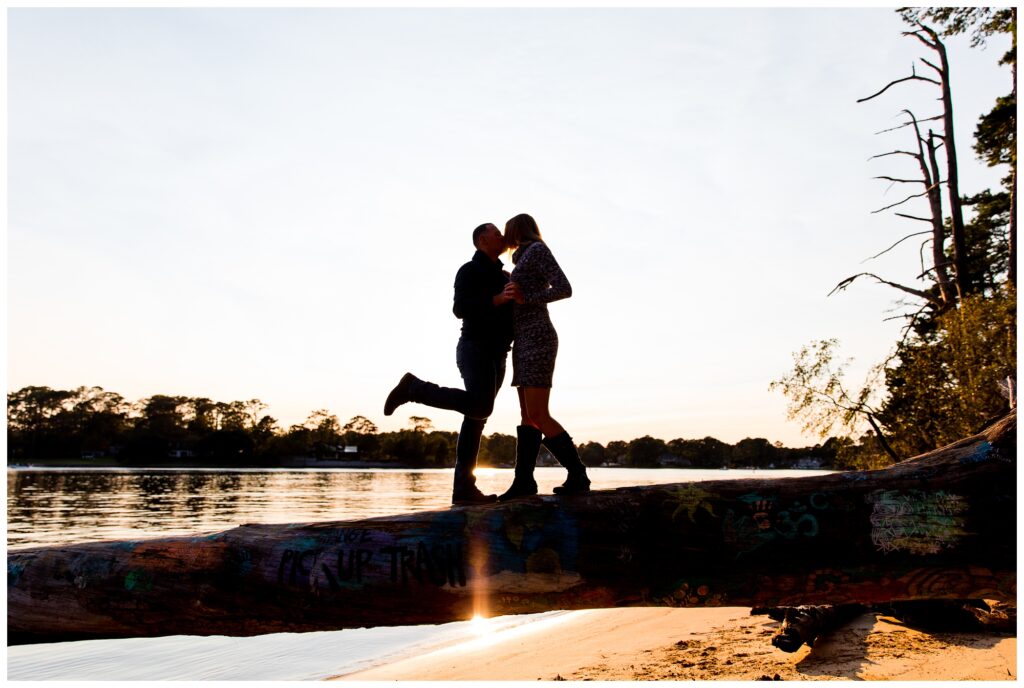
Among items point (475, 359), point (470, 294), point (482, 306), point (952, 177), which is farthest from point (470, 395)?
point (952, 177)

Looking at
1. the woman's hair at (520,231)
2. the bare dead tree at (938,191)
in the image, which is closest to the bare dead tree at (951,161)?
the bare dead tree at (938,191)

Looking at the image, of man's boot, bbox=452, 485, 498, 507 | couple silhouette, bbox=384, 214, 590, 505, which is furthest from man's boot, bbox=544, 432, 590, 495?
man's boot, bbox=452, 485, 498, 507

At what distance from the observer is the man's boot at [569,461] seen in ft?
15.2

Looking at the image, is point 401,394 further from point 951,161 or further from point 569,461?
point 951,161

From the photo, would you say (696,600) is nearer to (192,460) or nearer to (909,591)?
(909,591)

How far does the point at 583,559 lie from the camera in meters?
3.90

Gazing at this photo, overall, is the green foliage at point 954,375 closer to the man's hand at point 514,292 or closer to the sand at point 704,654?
the sand at point 704,654

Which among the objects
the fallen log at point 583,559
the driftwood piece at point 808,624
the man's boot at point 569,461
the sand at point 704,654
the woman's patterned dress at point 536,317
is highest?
the woman's patterned dress at point 536,317

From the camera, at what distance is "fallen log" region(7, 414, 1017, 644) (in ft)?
12.4

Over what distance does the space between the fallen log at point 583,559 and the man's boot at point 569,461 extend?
505mm

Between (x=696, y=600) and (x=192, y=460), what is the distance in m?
153

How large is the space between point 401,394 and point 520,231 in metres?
1.59

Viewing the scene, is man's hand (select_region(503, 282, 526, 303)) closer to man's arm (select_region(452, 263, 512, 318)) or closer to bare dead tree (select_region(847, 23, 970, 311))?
man's arm (select_region(452, 263, 512, 318))

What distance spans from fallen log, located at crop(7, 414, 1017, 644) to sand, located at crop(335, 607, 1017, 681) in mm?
5638
